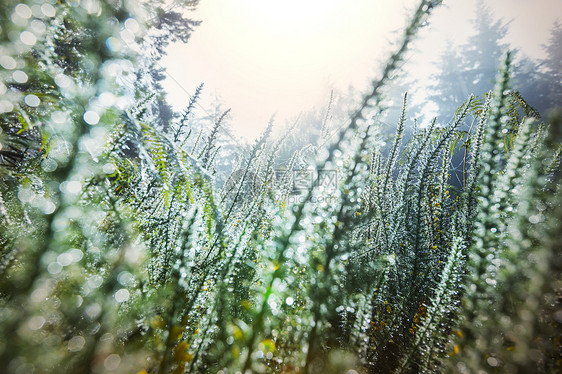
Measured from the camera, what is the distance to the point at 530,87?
71.4 feet

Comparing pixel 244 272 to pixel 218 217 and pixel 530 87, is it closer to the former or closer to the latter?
pixel 218 217

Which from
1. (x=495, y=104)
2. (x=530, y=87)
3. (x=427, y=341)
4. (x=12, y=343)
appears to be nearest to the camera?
(x=12, y=343)

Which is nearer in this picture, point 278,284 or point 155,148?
point 278,284

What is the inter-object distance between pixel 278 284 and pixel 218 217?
79cm

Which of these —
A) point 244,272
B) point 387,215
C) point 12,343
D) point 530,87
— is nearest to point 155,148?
point 12,343

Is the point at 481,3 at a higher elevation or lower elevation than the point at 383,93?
higher

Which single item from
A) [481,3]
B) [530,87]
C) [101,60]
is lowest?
[101,60]

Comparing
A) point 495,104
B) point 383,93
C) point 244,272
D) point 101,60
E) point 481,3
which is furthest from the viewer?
point 481,3

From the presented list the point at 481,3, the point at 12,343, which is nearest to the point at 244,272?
the point at 12,343

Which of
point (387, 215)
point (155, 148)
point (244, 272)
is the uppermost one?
point (387, 215)

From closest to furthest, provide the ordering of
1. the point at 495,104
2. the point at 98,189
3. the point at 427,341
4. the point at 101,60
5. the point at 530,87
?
the point at 101,60 < the point at 495,104 < the point at 98,189 < the point at 427,341 < the point at 530,87

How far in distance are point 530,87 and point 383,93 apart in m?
33.0

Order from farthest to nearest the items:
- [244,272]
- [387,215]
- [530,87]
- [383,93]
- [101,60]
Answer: [530,87] < [387,215] < [244,272] < [383,93] < [101,60]

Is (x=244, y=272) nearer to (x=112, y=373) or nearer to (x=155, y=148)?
(x=155, y=148)
